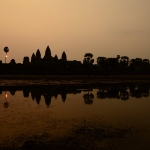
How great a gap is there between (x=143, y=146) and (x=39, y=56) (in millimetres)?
97291

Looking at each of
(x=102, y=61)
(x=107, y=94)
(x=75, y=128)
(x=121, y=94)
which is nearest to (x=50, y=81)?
(x=107, y=94)

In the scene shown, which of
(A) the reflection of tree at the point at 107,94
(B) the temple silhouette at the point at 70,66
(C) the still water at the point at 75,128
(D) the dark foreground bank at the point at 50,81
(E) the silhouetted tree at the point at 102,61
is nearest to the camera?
(C) the still water at the point at 75,128

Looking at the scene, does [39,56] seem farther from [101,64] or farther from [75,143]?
[75,143]

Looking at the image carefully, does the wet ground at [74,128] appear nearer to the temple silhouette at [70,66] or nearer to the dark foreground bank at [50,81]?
the dark foreground bank at [50,81]

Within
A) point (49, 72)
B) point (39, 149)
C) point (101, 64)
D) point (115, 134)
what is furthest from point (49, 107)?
point (101, 64)

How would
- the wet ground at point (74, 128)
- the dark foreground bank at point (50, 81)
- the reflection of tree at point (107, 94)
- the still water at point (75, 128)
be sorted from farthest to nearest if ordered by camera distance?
the dark foreground bank at point (50, 81), the reflection of tree at point (107, 94), the still water at point (75, 128), the wet ground at point (74, 128)

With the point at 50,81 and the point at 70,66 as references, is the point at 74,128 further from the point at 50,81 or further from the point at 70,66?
the point at 70,66

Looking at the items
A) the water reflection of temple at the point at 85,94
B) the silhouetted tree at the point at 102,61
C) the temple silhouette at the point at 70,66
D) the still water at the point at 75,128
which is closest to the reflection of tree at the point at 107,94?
the water reflection of temple at the point at 85,94

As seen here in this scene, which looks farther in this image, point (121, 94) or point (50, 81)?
point (50, 81)

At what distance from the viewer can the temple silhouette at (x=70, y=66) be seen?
71.3 m

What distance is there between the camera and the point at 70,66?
3438 inches

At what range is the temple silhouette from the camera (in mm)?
71312

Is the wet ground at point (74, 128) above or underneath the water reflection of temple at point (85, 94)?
underneath

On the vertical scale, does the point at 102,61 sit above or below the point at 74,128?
above
